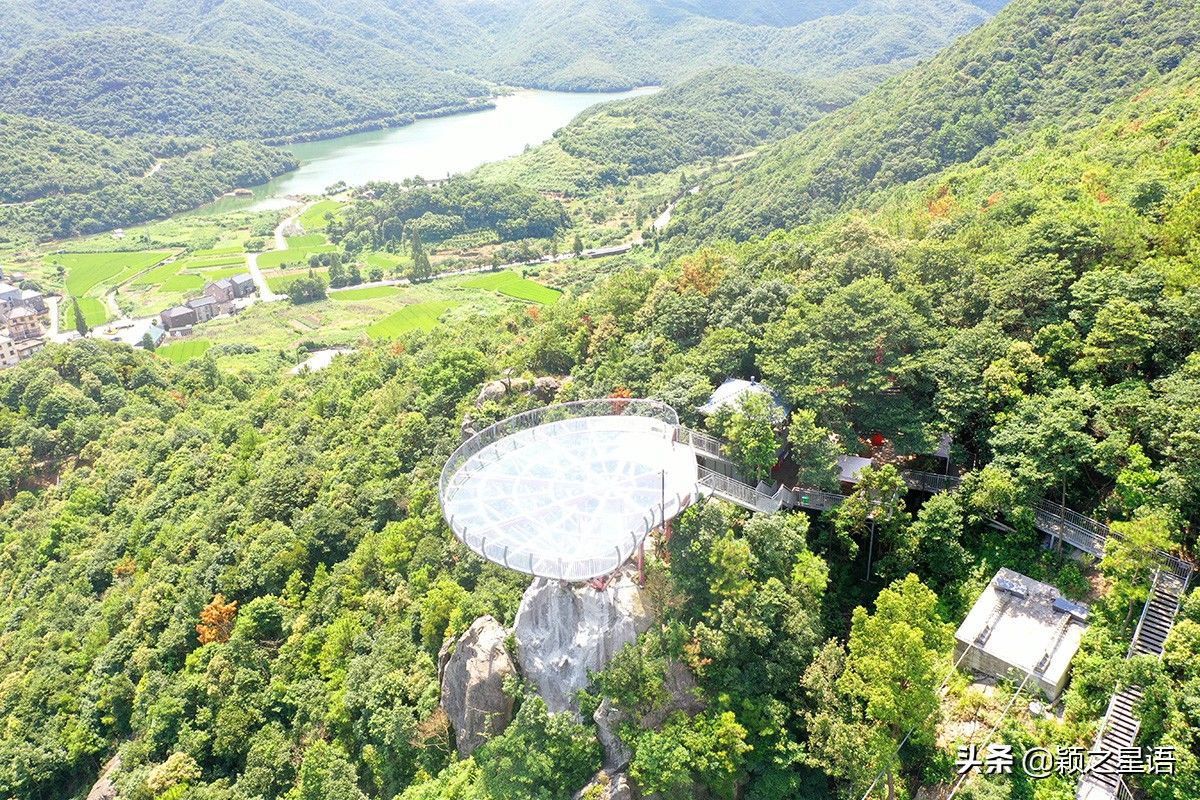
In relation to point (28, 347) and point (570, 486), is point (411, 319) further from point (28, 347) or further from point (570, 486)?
point (570, 486)

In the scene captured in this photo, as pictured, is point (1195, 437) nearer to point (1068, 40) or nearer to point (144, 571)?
point (144, 571)

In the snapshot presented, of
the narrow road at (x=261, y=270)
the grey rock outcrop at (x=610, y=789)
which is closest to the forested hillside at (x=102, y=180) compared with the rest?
the narrow road at (x=261, y=270)

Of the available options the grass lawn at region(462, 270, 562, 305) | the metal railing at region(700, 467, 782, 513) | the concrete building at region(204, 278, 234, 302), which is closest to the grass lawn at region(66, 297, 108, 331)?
the concrete building at region(204, 278, 234, 302)

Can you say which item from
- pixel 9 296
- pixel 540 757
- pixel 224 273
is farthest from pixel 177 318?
pixel 540 757

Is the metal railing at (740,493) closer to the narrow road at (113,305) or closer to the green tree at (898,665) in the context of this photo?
the green tree at (898,665)

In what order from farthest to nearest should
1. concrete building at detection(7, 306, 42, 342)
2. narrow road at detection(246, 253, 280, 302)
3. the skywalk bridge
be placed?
1. narrow road at detection(246, 253, 280, 302)
2. concrete building at detection(7, 306, 42, 342)
3. the skywalk bridge

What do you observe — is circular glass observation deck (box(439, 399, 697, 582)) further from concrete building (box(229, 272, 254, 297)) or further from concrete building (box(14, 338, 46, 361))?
concrete building (box(229, 272, 254, 297))
